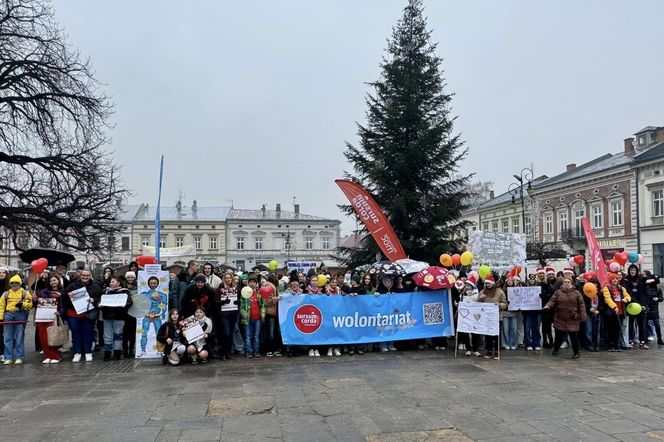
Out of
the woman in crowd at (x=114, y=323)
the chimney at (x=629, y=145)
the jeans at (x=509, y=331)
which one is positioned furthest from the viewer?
the chimney at (x=629, y=145)

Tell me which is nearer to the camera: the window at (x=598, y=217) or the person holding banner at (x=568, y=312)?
the person holding banner at (x=568, y=312)

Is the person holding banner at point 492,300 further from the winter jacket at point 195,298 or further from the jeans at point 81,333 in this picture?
the jeans at point 81,333

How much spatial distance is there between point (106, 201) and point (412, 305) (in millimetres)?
14794

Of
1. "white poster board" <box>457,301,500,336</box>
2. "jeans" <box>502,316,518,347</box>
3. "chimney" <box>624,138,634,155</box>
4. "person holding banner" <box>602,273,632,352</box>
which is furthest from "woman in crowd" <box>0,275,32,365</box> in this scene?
"chimney" <box>624,138,634,155</box>

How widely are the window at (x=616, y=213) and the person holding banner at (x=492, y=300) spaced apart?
124 feet

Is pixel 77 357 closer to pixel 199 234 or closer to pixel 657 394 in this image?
pixel 657 394

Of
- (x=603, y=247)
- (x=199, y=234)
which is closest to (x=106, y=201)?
(x=603, y=247)

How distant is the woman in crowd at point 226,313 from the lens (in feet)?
34.1

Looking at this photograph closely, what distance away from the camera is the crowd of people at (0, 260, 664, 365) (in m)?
10.2

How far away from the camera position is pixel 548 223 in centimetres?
5122

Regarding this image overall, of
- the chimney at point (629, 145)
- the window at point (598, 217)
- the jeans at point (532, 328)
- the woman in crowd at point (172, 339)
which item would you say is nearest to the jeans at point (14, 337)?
the woman in crowd at point (172, 339)

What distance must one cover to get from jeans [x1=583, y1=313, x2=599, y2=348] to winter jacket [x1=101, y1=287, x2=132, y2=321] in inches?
390

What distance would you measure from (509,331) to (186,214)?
7436 centimetres

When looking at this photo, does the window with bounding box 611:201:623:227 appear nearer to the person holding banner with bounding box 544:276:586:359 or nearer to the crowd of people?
the crowd of people
